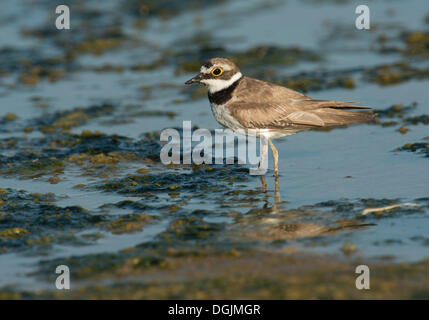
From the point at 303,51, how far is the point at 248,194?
7.17 metres

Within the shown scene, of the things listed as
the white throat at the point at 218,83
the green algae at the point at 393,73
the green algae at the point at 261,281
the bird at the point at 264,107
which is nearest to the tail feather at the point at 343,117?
the bird at the point at 264,107

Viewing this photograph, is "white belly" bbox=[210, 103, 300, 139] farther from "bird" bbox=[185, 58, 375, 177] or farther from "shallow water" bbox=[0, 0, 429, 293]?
"shallow water" bbox=[0, 0, 429, 293]

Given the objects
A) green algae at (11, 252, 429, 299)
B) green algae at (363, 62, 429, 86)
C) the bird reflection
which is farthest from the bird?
green algae at (363, 62, 429, 86)

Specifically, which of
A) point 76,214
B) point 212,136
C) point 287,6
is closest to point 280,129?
point 212,136

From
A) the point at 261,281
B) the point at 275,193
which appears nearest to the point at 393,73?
the point at 275,193

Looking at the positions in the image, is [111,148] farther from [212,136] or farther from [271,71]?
[271,71]

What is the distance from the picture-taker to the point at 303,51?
15164 mm

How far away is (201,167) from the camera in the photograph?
9.93m

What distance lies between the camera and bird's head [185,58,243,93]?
9359 mm

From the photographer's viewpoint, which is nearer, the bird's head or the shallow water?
the shallow water

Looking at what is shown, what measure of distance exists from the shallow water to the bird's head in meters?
1.27

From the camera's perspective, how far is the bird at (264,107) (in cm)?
905

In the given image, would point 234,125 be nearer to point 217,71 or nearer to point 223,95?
point 223,95

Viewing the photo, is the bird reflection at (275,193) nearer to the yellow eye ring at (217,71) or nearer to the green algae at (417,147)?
the yellow eye ring at (217,71)
